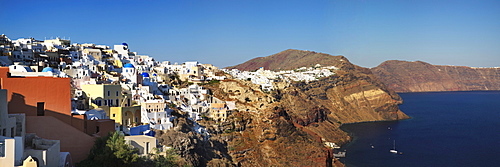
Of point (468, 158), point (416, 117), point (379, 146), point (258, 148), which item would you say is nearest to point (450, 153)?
point (468, 158)

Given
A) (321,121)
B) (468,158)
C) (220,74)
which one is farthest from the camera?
(321,121)

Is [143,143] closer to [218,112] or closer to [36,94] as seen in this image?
[36,94]

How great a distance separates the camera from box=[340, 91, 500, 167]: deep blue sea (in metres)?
72.9

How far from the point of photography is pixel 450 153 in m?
78.7

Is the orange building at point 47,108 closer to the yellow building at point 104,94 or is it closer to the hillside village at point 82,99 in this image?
the hillside village at point 82,99

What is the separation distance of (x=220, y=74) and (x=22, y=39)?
39.8 metres

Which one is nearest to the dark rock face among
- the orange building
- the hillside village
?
the hillside village

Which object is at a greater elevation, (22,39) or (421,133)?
(22,39)

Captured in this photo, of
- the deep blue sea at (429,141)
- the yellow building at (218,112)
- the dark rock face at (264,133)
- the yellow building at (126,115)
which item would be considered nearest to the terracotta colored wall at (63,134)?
the dark rock face at (264,133)

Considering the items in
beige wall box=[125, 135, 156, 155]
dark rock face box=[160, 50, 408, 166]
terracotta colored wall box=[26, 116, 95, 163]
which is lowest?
dark rock face box=[160, 50, 408, 166]

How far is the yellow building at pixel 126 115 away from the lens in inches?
1633

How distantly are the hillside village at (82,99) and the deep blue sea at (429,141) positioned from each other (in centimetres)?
2223

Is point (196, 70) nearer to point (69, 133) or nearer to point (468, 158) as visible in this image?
point (468, 158)

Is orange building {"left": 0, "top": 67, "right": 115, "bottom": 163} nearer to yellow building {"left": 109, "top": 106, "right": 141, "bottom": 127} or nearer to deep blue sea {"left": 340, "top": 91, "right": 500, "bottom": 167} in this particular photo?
yellow building {"left": 109, "top": 106, "right": 141, "bottom": 127}
